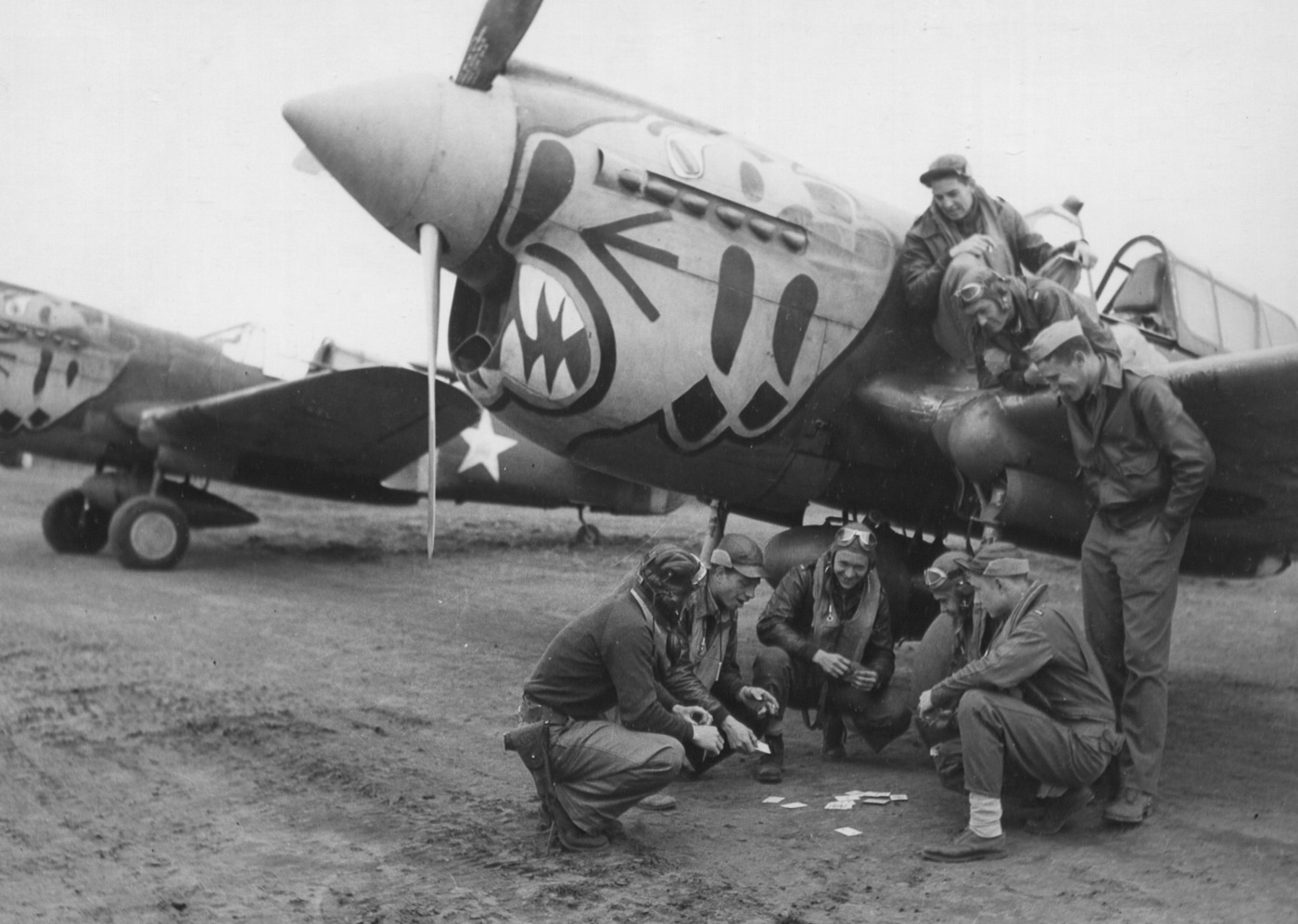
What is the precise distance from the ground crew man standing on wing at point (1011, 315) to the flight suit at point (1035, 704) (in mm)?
1101

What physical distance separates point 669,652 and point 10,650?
4.52m

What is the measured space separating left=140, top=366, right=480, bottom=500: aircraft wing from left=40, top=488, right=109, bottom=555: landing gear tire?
3.45ft

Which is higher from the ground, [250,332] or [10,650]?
[250,332]

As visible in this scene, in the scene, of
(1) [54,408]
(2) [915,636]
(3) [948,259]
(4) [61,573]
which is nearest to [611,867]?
(2) [915,636]

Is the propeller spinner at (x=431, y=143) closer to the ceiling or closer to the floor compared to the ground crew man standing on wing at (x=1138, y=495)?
closer to the ceiling

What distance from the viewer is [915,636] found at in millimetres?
5855

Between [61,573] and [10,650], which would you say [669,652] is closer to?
[10,650]

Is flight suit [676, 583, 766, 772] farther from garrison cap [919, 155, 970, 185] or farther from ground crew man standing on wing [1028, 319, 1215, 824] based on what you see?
garrison cap [919, 155, 970, 185]

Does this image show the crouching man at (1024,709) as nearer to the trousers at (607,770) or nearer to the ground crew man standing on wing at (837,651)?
the ground crew man standing on wing at (837,651)

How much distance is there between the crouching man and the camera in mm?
3600

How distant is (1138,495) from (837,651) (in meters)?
1.34

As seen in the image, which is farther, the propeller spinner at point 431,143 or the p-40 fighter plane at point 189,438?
the p-40 fighter plane at point 189,438

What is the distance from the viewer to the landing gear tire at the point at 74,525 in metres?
11.1

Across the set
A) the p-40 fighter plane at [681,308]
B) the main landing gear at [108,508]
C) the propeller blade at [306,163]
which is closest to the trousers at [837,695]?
the p-40 fighter plane at [681,308]
